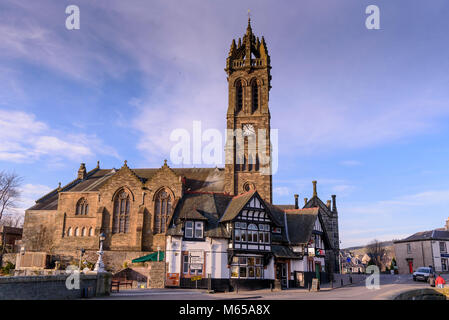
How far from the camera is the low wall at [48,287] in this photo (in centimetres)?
1764

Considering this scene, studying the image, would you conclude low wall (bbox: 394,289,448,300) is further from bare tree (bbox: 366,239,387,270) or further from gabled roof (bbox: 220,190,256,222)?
bare tree (bbox: 366,239,387,270)

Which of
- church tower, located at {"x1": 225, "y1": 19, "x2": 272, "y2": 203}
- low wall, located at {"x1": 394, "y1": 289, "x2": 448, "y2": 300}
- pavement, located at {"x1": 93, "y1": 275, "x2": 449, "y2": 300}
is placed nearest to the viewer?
low wall, located at {"x1": 394, "y1": 289, "x2": 448, "y2": 300}

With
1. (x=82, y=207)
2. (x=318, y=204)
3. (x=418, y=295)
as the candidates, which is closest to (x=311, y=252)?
(x=418, y=295)

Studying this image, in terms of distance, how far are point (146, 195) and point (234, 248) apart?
63.5 feet

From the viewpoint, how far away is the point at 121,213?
4878 centimetres

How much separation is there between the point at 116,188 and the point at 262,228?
2312 cm

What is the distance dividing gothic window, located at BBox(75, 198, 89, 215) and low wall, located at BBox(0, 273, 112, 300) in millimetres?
29206

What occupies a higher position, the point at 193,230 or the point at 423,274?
the point at 193,230

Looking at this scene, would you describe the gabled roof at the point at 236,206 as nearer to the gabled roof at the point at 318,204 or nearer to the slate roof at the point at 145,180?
the slate roof at the point at 145,180

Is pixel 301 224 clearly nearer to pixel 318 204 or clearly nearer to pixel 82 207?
pixel 318 204

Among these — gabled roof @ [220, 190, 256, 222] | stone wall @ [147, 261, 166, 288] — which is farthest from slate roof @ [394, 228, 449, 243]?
stone wall @ [147, 261, 166, 288]

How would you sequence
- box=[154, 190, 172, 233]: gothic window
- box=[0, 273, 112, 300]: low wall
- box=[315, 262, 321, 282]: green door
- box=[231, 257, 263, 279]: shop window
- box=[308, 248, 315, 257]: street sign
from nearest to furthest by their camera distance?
box=[0, 273, 112, 300]: low wall → box=[231, 257, 263, 279]: shop window → box=[308, 248, 315, 257]: street sign → box=[315, 262, 321, 282]: green door → box=[154, 190, 172, 233]: gothic window

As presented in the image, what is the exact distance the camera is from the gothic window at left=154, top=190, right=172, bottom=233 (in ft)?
155
